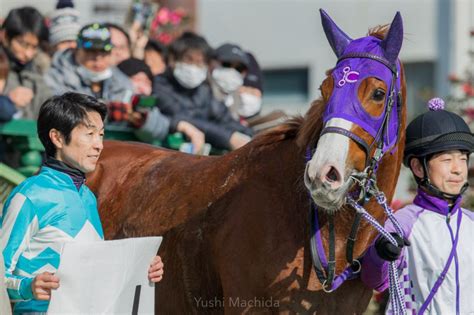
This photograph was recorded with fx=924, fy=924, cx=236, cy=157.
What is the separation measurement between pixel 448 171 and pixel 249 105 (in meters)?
4.18

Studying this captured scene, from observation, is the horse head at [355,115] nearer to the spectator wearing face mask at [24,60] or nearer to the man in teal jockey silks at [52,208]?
the man in teal jockey silks at [52,208]

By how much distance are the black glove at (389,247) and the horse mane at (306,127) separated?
57 cm

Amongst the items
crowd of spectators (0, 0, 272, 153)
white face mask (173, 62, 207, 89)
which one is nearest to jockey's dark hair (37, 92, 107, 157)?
crowd of spectators (0, 0, 272, 153)

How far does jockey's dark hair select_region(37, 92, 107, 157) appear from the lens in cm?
403

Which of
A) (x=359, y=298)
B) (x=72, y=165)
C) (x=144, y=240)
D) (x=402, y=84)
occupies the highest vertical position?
(x=402, y=84)

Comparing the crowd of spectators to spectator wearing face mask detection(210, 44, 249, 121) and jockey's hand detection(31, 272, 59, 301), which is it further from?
jockey's hand detection(31, 272, 59, 301)

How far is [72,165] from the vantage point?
404cm

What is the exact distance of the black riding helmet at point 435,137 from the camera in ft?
14.5

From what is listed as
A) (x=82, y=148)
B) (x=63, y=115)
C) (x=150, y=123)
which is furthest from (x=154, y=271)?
(x=150, y=123)

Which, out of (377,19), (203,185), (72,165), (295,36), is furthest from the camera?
(295,36)

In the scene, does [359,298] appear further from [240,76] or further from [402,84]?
[240,76]

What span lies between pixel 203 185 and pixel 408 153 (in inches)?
43.3

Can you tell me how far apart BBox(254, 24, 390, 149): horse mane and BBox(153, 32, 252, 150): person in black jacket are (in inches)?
104

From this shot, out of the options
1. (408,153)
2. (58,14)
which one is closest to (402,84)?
(408,153)
